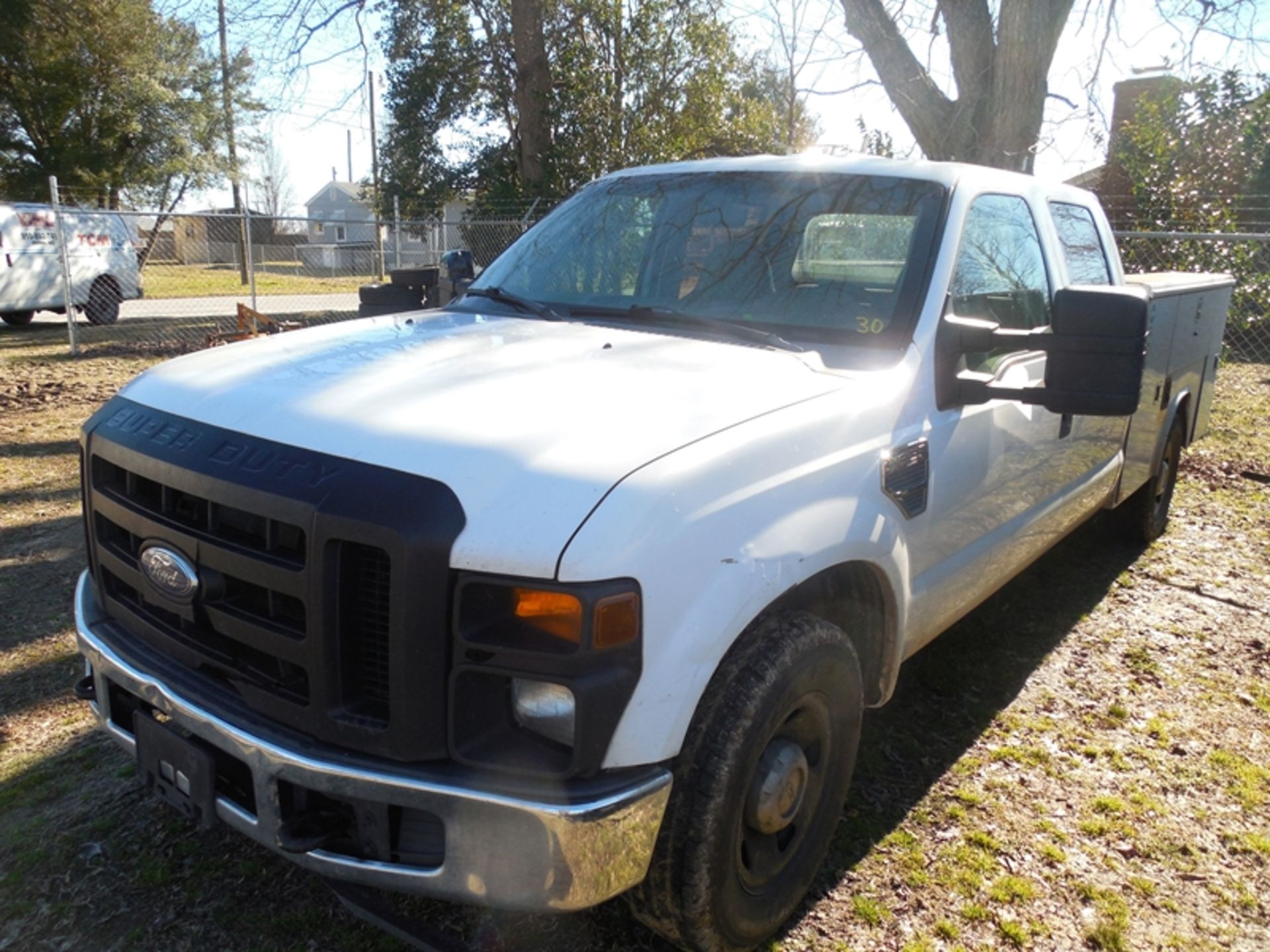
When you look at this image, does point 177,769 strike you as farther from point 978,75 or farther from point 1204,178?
point 1204,178

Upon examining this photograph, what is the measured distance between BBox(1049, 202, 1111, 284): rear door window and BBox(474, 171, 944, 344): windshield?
3.64ft

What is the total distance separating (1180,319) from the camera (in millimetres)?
5160

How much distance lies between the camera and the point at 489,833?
1874 millimetres

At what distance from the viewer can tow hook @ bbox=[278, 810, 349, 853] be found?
2014 millimetres

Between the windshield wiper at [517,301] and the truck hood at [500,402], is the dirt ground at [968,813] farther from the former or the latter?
the windshield wiper at [517,301]

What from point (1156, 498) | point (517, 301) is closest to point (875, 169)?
point (517, 301)

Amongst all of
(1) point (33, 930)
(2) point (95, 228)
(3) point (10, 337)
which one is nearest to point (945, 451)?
(1) point (33, 930)

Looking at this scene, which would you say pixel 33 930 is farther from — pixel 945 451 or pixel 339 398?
pixel 945 451

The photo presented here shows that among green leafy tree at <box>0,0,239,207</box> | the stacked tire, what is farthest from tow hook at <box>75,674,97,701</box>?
green leafy tree at <box>0,0,239,207</box>

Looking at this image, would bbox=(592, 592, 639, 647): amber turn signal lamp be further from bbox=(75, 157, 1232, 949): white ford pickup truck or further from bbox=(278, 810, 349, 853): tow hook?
bbox=(278, 810, 349, 853): tow hook

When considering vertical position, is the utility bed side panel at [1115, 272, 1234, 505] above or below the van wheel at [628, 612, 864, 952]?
above

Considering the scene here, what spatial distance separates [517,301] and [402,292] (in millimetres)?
1242

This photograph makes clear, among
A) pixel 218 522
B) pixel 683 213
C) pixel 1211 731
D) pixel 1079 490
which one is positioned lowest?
pixel 1211 731

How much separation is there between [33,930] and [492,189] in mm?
17498
